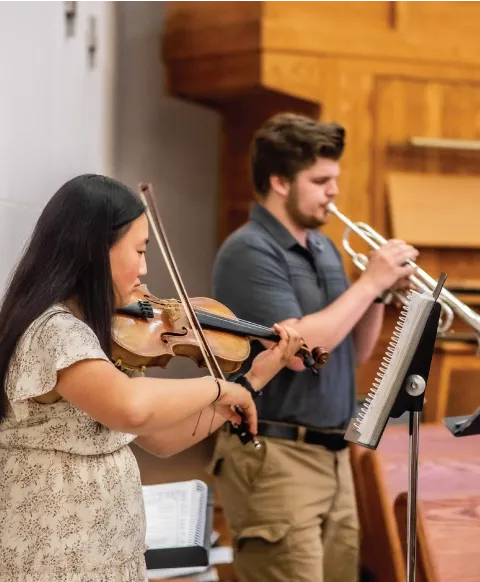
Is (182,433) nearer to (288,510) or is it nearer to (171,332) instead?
(171,332)

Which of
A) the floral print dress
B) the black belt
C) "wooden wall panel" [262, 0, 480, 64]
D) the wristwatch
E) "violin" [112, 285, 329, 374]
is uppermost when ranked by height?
"wooden wall panel" [262, 0, 480, 64]

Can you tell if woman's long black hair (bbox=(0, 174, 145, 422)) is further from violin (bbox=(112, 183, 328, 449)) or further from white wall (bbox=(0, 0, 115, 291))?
→ white wall (bbox=(0, 0, 115, 291))

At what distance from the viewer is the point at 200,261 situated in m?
4.43

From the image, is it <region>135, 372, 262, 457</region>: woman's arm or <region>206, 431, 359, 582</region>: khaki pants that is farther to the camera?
<region>206, 431, 359, 582</region>: khaki pants

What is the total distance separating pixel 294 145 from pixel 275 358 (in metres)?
0.72

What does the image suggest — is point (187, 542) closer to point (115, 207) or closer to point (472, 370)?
point (115, 207)

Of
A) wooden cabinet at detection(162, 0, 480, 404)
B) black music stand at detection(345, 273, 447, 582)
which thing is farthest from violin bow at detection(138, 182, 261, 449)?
wooden cabinet at detection(162, 0, 480, 404)

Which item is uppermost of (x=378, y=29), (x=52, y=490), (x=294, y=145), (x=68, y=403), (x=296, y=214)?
(x=378, y=29)

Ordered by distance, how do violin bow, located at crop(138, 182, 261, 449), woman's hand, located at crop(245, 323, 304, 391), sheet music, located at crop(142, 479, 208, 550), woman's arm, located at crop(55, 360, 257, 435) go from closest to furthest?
woman's arm, located at crop(55, 360, 257, 435) < violin bow, located at crop(138, 182, 261, 449) < woman's hand, located at crop(245, 323, 304, 391) < sheet music, located at crop(142, 479, 208, 550)

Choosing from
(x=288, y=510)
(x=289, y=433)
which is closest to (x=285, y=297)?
(x=289, y=433)

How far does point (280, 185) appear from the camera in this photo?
2.26m

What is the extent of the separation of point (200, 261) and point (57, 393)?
10.1ft

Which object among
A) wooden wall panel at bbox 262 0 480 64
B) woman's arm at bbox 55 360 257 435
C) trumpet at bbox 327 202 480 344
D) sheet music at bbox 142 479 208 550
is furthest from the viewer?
wooden wall panel at bbox 262 0 480 64

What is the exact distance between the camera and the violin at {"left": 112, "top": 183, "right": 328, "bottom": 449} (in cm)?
144
